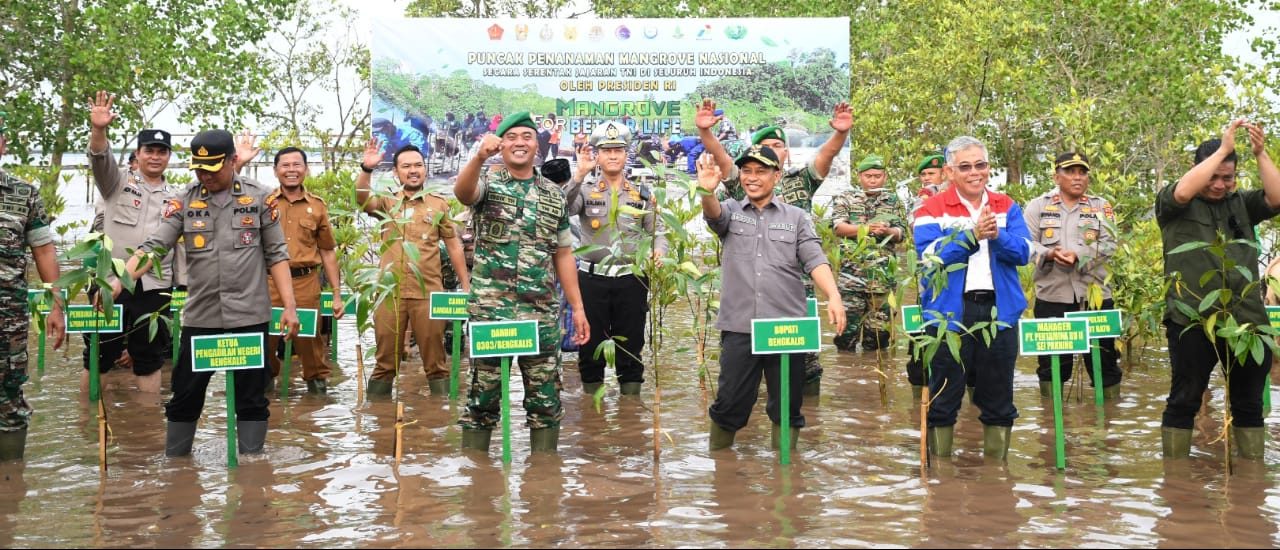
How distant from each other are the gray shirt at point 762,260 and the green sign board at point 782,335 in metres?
0.26

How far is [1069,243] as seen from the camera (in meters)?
8.77

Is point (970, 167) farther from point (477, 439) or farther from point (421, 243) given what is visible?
point (421, 243)

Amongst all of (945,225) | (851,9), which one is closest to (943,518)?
(945,225)

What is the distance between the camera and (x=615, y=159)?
8.75m

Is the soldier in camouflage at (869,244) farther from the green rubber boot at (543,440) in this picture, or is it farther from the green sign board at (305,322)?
the green sign board at (305,322)

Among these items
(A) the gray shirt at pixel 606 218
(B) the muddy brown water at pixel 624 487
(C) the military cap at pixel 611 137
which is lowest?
(B) the muddy brown water at pixel 624 487

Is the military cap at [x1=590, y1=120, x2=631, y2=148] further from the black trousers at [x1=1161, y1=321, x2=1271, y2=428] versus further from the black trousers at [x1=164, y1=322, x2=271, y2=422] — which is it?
the black trousers at [x1=1161, y1=321, x2=1271, y2=428]

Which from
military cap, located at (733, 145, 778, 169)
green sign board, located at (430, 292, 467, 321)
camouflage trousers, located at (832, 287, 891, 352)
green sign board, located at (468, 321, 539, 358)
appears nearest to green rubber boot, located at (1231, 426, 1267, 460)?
military cap, located at (733, 145, 778, 169)

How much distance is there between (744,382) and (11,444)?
3818 millimetres

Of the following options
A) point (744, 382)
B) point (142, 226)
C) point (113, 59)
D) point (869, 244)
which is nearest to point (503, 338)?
point (744, 382)

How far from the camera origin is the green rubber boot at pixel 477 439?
22.9ft

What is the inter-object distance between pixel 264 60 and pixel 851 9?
1456 cm

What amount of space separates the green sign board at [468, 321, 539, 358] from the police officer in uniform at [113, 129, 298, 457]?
113 centimetres

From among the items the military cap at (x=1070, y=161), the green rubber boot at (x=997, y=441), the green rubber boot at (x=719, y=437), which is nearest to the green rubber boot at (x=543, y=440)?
the green rubber boot at (x=719, y=437)
